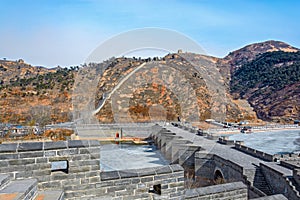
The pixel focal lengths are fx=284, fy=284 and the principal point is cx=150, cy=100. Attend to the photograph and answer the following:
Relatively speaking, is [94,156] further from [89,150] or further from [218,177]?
[218,177]

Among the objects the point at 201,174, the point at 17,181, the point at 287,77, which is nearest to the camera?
the point at 17,181

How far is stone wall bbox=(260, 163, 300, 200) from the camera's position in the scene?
771 cm

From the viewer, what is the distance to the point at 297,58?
7750cm

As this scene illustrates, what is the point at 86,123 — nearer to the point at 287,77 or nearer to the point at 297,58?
the point at 287,77

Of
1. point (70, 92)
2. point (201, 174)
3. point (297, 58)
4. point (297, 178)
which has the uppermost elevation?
point (297, 58)

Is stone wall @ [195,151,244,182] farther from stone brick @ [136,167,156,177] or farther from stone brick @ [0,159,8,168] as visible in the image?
stone brick @ [0,159,8,168]

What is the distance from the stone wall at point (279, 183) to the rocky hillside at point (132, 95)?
25215mm

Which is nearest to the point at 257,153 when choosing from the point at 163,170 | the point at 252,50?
the point at 163,170

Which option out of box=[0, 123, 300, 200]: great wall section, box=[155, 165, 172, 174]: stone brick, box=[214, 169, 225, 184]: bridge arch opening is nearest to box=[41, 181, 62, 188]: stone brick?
box=[0, 123, 300, 200]: great wall section

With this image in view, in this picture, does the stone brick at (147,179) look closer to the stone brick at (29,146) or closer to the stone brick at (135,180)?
the stone brick at (135,180)

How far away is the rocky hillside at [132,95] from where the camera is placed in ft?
117

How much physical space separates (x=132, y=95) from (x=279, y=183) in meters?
33.0

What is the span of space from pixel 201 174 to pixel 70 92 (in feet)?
105

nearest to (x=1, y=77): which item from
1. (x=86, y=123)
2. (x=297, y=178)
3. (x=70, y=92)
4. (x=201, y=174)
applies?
(x=70, y=92)
